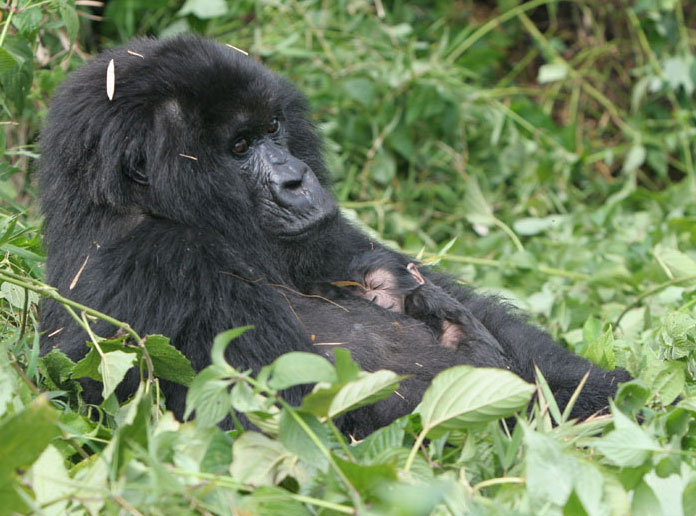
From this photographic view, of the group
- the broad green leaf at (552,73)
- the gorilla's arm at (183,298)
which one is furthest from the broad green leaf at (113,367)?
the broad green leaf at (552,73)

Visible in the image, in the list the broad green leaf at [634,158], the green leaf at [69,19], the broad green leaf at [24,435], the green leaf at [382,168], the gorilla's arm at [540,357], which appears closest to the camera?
the broad green leaf at [24,435]

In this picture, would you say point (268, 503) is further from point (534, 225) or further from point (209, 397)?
point (534, 225)

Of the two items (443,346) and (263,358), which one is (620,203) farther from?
(263,358)

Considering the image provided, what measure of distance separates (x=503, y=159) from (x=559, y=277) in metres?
1.49

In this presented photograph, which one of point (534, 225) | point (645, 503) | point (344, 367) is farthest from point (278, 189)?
point (534, 225)

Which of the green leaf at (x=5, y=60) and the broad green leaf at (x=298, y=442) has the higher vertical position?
the green leaf at (x=5, y=60)

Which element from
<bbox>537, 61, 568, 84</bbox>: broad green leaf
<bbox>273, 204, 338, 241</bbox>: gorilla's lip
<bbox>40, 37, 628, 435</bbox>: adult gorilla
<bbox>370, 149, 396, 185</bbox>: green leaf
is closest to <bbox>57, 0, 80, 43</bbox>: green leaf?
<bbox>40, 37, 628, 435</bbox>: adult gorilla

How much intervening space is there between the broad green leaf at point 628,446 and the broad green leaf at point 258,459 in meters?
0.69

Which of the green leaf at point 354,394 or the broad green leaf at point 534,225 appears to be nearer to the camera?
the green leaf at point 354,394

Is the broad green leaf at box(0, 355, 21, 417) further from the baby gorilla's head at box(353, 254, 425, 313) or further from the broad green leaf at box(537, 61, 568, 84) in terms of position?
the broad green leaf at box(537, 61, 568, 84)

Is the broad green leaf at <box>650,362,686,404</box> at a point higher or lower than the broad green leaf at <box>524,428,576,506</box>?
lower

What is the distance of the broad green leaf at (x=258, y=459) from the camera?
77.4 inches

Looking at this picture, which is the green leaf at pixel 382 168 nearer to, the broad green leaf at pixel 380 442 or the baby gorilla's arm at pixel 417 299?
the baby gorilla's arm at pixel 417 299

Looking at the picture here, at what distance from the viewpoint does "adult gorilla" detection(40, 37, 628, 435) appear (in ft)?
8.24
